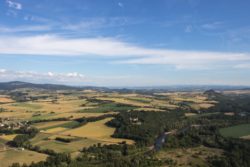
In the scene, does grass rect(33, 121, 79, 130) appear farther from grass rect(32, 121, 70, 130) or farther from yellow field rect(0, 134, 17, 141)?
yellow field rect(0, 134, 17, 141)

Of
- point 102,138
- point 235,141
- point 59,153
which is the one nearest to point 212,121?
point 235,141

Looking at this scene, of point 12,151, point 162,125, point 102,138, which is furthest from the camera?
point 162,125

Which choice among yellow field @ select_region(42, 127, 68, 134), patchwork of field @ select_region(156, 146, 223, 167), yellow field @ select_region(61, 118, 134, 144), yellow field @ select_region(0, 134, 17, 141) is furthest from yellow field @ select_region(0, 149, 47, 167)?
patchwork of field @ select_region(156, 146, 223, 167)

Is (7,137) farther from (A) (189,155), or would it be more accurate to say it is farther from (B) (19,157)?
(A) (189,155)

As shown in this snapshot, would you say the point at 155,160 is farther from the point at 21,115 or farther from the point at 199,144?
the point at 21,115

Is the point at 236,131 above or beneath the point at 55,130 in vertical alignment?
above

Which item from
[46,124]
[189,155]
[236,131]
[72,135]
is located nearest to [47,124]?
[46,124]
